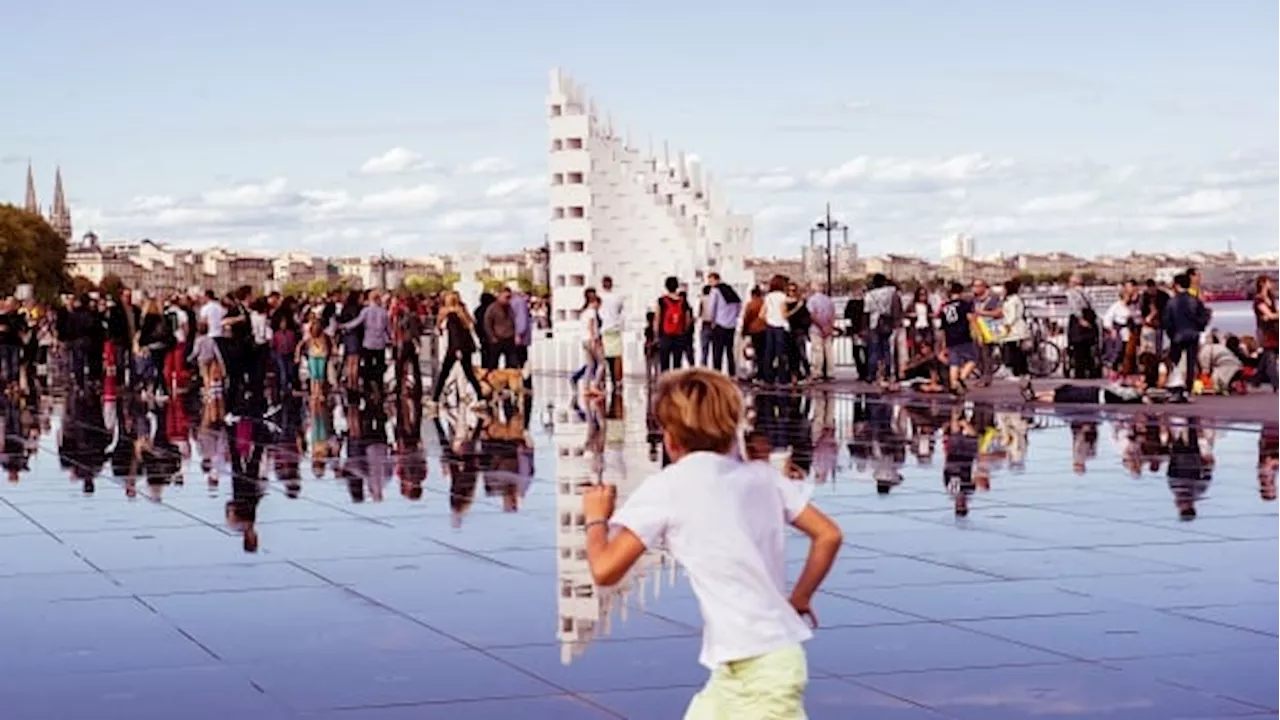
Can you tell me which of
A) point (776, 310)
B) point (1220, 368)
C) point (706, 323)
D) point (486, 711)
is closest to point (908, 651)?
point (486, 711)

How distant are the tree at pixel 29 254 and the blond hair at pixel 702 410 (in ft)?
467

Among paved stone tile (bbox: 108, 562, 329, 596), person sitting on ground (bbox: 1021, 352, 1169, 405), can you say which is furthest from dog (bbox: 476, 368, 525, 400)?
paved stone tile (bbox: 108, 562, 329, 596)

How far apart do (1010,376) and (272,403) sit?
10.3 m

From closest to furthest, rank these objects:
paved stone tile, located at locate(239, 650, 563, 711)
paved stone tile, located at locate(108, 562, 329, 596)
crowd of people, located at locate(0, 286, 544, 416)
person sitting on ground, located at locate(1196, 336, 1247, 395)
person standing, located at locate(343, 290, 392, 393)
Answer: paved stone tile, located at locate(239, 650, 563, 711), paved stone tile, located at locate(108, 562, 329, 596), person sitting on ground, located at locate(1196, 336, 1247, 395), crowd of people, located at locate(0, 286, 544, 416), person standing, located at locate(343, 290, 392, 393)

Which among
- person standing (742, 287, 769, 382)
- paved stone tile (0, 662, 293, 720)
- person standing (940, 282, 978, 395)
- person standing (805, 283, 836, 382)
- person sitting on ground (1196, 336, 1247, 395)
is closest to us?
paved stone tile (0, 662, 293, 720)

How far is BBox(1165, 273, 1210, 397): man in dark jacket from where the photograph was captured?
26.6 metres

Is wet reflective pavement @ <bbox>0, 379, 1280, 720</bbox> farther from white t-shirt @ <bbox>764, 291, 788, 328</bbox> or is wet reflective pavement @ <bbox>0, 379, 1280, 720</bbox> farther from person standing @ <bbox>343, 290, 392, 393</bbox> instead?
person standing @ <bbox>343, 290, 392, 393</bbox>

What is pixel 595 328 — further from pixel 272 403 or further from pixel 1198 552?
pixel 1198 552

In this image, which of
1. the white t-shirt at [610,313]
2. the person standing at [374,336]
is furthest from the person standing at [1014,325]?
the person standing at [374,336]

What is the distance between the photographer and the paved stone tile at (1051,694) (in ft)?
25.7

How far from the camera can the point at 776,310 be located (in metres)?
31.9

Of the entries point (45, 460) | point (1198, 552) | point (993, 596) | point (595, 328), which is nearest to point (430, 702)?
point (993, 596)

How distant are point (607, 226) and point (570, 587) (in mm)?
34250

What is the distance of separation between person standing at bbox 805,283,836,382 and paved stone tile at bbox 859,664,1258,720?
24.5 m
